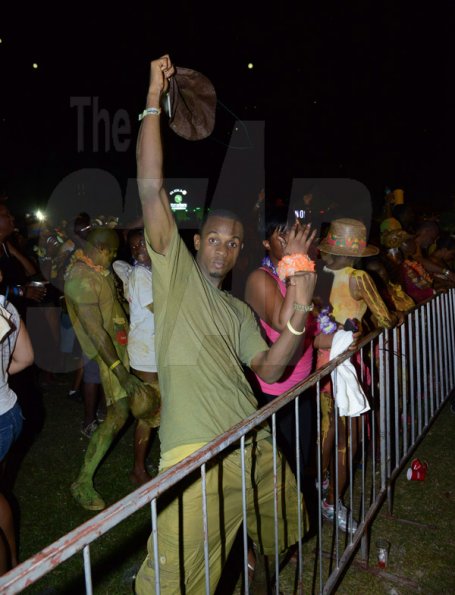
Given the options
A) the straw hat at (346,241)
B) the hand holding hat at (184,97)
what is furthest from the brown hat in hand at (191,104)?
the straw hat at (346,241)

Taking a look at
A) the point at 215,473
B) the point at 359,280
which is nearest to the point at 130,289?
the point at 359,280

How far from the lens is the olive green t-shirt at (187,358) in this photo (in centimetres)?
210

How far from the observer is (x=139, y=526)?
11.6 ft

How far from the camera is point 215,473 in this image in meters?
2.11

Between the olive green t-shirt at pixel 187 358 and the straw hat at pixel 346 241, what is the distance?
1.86m

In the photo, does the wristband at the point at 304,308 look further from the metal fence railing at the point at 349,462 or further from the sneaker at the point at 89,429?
the sneaker at the point at 89,429

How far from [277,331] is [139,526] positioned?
1853 mm

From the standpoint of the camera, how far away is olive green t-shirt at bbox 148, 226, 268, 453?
6.89ft

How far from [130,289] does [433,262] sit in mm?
4676

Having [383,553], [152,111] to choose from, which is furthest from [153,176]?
[383,553]

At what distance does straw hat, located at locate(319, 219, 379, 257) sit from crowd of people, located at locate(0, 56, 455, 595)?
12mm

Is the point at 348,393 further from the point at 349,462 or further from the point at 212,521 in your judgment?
the point at 212,521

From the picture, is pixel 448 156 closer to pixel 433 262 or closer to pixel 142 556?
pixel 433 262

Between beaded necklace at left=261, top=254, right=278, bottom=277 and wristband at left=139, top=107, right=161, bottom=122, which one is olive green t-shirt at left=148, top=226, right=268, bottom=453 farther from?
beaded necklace at left=261, top=254, right=278, bottom=277
